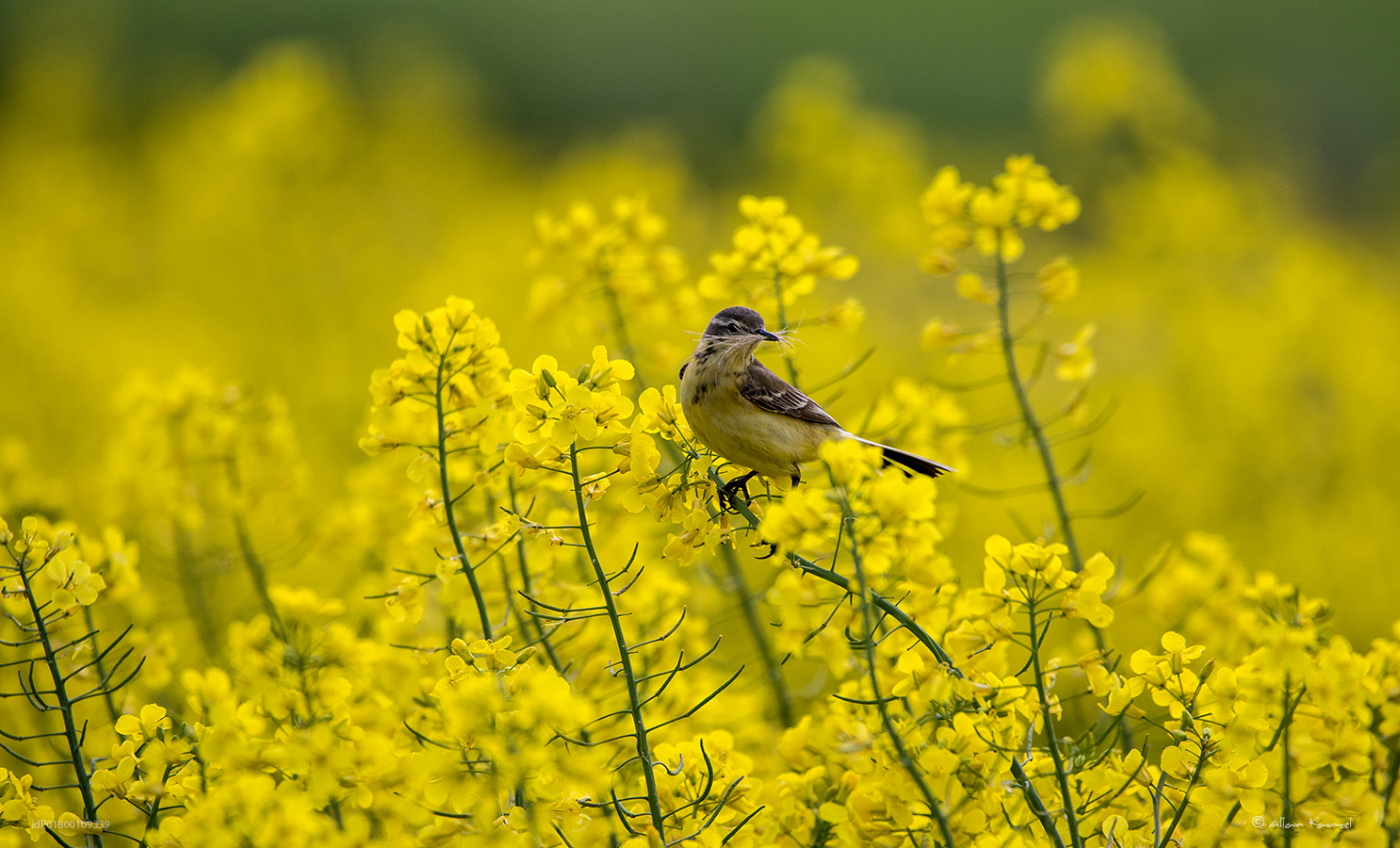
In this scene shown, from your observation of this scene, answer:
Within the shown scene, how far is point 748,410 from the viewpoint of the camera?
235cm

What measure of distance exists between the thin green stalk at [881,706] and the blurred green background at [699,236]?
152 cm

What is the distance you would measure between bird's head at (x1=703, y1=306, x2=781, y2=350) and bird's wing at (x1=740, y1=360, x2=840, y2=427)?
78mm

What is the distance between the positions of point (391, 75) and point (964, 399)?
42.9ft

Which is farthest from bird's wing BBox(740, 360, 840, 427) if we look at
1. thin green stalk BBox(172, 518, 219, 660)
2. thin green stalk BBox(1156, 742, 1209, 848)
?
thin green stalk BBox(172, 518, 219, 660)

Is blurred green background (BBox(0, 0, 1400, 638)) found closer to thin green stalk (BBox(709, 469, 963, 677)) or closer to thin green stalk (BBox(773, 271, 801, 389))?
thin green stalk (BBox(773, 271, 801, 389))

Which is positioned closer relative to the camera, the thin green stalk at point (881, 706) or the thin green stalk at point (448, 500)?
the thin green stalk at point (881, 706)

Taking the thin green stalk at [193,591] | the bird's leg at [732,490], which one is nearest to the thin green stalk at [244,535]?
the thin green stalk at [193,591]

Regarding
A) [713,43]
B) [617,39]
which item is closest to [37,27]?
[617,39]

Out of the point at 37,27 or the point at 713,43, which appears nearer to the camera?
the point at 37,27

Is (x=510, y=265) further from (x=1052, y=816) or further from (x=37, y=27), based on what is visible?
(x=37, y=27)

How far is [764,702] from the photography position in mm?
3248

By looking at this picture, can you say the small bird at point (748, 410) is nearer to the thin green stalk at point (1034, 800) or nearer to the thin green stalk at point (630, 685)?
the thin green stalk at point (630, 685)

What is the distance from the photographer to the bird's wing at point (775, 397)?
241cm

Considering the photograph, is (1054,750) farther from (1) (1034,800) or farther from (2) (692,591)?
(2) (692,591)
